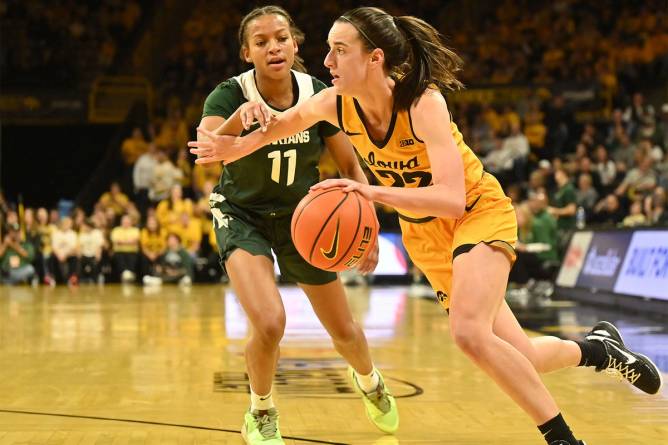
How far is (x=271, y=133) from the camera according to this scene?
4578 millimetres

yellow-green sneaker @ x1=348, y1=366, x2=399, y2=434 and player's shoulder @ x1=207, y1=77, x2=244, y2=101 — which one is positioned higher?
player's shoulder @ x1=207, y1=77, x2=244, y2=101

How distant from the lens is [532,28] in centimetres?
2377

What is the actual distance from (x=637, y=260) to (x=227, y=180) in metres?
7.52

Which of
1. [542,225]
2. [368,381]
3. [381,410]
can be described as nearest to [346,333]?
[368,381]

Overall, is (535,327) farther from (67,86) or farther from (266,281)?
(67,86)

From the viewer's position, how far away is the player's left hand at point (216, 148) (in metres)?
4.48

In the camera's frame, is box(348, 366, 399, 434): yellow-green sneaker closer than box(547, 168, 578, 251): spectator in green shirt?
Yes

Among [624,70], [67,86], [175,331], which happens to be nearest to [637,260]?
[175,331]

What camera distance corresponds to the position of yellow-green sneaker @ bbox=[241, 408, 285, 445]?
4.69 metres

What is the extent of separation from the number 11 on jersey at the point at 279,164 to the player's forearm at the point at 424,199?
120cm

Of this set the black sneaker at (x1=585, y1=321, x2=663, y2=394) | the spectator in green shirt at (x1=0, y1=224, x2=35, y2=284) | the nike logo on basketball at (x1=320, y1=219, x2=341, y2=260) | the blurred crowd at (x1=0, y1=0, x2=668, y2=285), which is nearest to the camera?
the nike logo on basketball at (x1=320, y1=219, x2=341, y2=260)

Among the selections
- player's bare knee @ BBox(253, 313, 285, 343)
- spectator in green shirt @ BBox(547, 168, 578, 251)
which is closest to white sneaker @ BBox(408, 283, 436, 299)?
spectator in green shirt @ BBox(547, 168, 578, 251)

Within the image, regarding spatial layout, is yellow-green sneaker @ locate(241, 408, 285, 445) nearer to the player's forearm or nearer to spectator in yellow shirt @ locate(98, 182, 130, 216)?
the player's forearm

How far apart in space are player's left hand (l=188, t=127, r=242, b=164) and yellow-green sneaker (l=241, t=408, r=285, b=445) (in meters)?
1.18
